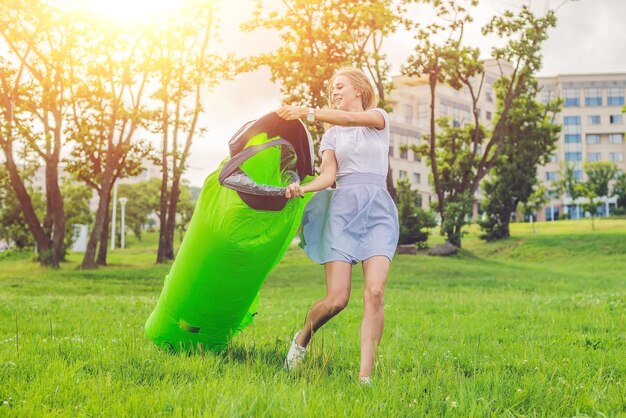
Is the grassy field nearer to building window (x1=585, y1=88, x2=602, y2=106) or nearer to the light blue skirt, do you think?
the light blue skirt

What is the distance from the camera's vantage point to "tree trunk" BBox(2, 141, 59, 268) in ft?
89.3

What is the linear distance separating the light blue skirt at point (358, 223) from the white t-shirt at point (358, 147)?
6 cm

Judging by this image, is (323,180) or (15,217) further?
(15,217)

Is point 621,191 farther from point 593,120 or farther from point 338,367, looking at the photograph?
point 338,367

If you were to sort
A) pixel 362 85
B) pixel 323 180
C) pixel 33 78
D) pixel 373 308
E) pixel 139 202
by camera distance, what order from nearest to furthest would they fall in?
pixel 373 308 → pixel 323 180 → pixel 362 85 → pixel 33 78 → pixel 139 202

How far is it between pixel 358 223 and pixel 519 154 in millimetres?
40624

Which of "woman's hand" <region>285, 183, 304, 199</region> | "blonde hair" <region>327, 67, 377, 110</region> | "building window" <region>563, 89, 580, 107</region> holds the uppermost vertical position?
"building window" <region>563, 89, 580, 107</region>

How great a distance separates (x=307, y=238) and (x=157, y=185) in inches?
2898

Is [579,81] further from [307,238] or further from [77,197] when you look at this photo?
[307,238]

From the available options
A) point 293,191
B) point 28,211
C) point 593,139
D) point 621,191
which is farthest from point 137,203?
point 593,139

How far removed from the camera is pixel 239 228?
5703 mm

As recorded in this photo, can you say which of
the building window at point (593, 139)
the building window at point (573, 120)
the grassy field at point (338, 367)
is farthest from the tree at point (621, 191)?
the grassy field at point (338, 367)

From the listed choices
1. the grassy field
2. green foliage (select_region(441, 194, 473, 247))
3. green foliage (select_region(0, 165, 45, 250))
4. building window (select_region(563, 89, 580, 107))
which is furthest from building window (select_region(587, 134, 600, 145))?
the grassy field

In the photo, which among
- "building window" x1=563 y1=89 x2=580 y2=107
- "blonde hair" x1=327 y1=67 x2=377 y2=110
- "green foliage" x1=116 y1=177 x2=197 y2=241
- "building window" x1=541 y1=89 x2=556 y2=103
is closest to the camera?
"blonde hair" x1=327 y1=67 x2=377 y2=110
